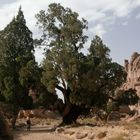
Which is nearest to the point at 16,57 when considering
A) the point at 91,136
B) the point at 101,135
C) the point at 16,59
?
the point at 16,59

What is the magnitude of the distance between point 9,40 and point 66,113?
9958mm

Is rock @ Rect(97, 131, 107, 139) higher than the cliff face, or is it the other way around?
the cliff face

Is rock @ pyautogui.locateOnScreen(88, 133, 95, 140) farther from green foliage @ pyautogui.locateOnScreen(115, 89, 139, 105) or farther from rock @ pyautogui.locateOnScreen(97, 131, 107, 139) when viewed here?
green foliage @ pyautogui.locateOnScreen(115, 89, 139, 105)

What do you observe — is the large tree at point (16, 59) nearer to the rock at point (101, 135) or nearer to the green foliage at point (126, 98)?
the green foliage at point (126, 98)

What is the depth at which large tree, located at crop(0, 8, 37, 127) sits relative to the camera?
4150 cm

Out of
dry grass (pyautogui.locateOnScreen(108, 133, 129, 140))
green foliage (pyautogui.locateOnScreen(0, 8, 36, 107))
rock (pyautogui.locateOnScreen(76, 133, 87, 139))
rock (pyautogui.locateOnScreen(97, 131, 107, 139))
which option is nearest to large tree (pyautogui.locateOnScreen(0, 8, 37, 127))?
green foliage (pyautogui.locateOnScreen(0, 8, 36, 107))

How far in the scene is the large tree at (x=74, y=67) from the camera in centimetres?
3919

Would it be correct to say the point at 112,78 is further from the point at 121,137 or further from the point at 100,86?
the point at 121,137

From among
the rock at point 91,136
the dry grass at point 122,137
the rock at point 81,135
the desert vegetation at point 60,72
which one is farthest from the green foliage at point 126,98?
the dry grass at point 122,137

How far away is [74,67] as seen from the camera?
38.5m

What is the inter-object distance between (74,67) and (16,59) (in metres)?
7.22

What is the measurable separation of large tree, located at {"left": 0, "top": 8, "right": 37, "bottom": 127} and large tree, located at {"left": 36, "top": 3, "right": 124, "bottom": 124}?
1980 millimetres

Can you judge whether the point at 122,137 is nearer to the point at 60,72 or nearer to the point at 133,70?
the point at 60,72

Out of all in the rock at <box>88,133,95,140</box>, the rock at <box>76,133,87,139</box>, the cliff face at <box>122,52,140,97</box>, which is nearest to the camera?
the rock at <box>88,133,95,140</box>
